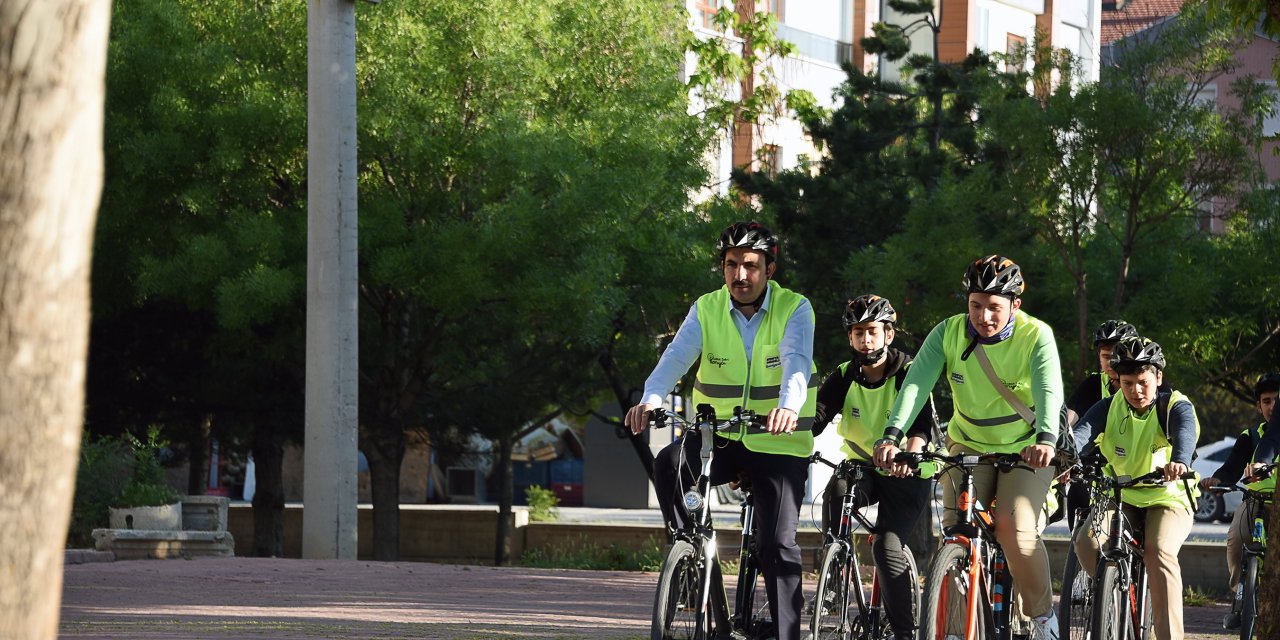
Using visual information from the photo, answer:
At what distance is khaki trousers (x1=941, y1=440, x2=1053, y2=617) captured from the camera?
797 cm

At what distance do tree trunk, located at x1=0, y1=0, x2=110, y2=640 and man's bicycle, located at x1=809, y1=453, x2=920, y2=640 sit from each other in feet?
15.6

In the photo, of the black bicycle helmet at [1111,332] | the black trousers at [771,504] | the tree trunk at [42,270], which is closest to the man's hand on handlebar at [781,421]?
the black trousers at [771,504]

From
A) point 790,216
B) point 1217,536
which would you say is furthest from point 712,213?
point 1217,536

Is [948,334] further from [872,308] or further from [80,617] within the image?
[80,617]

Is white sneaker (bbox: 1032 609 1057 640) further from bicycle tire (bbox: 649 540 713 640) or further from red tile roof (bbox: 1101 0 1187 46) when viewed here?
red tile roof (bbox: 1101 0 1187 46)

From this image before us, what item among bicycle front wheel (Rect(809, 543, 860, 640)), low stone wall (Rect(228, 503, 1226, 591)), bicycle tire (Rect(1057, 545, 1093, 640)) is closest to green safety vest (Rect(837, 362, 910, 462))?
bicycle front wheel (Rect(809, 543, 860, 640))

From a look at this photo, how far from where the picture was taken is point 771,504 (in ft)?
24.3

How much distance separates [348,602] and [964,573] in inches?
262

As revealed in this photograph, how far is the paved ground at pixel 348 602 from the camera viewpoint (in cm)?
1080

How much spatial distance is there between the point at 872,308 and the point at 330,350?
479 inches

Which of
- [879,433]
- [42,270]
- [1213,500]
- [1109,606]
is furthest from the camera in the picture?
[1213,500]

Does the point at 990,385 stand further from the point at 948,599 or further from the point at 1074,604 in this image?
the point at 1074,604

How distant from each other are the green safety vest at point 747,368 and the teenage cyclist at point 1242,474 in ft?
13.5

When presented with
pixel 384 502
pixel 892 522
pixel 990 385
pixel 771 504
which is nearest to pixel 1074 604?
pixel 892 522
